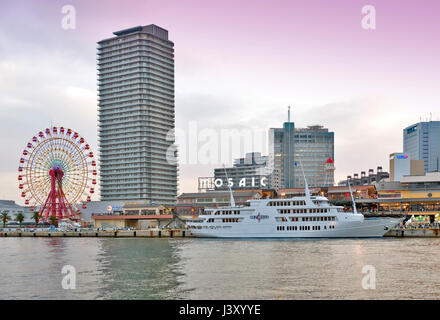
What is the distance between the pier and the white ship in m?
19.9

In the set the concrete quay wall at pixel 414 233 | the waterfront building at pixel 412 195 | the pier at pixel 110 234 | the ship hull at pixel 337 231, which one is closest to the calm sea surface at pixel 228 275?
the ship hull at pixel 337 231

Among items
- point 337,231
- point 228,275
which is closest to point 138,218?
point 337,231

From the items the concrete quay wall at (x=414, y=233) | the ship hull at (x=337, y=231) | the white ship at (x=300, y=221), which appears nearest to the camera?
the ship hull at (x=337, y=231)

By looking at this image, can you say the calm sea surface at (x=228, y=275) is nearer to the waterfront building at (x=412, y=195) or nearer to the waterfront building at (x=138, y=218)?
the waterfront building at (x=412, y=195)

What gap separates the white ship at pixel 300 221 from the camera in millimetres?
97188

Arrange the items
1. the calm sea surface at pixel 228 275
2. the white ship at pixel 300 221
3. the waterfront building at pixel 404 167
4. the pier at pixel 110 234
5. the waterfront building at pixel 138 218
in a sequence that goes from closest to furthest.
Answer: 1. the calm sea surface at pixel 228 275
2. the white ship at pixel 300 221
3. the pier at pixel 110 234
4. the waterfront building at pixel 138 218
5. the waterfront building at pixel 404 167

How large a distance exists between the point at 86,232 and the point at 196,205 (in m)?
55.3

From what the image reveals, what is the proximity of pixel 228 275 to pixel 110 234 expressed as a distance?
8782cm

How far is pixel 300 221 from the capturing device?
9894 centimetres

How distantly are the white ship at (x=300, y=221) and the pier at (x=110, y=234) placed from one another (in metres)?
19.9

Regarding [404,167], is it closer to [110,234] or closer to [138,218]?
[138,218]

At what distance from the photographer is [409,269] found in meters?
48.5
